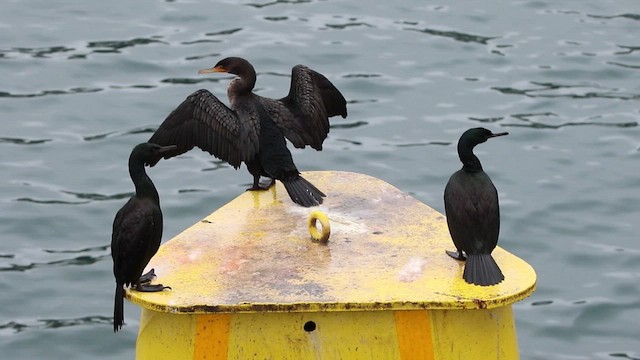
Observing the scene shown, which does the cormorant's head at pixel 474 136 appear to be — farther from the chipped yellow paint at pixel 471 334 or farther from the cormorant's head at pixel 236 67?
the cormorant's head at pixel 236 67

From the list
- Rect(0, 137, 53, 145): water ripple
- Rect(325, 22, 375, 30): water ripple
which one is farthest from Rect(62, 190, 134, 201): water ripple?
Rect(325, 22, 375, 30): water ripple

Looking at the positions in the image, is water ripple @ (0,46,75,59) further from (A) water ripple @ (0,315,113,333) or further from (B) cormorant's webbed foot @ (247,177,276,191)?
(B) cormorant's webbed foot @ (247,177,276,191)

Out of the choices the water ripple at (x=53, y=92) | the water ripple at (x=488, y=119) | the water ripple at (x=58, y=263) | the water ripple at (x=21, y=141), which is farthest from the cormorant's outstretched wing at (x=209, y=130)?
the water ripple at (x=53, y=92)

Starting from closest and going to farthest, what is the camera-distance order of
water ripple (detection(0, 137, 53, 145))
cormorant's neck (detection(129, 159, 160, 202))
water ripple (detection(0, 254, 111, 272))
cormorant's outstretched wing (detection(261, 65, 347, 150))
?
1. cormorant's neck (detection(129, 159, 160, 202))
2. cormorant's outstretched wing (detection(261, 65, 347, 150))
3. water ripple (detection(0, 254, 111, 272))
4. water ripple (detection(0, 137, 53, 145))

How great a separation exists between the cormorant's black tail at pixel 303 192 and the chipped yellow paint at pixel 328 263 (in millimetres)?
48

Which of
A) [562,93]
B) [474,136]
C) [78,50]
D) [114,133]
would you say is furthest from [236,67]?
[78,50]

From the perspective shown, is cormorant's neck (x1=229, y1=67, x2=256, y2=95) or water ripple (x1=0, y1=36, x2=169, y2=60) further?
water ripple (x1=0, y1=36, x2=169, y2=60)

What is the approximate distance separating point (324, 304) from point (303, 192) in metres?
1.41

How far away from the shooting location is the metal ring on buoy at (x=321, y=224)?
21.0ft

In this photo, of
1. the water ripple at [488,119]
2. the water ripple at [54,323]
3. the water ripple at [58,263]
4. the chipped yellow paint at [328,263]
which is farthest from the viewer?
the water ripple at [488,119]

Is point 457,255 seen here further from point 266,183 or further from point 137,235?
point 266,183

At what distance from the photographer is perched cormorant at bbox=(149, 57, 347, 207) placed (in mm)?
7629

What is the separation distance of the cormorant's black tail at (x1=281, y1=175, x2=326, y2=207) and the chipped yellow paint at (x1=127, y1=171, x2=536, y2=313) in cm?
5

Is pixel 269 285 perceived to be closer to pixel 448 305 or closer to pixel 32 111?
pixel 448 305
